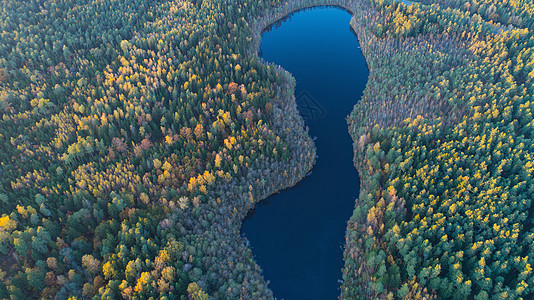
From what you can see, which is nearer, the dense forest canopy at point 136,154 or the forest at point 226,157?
the forest at point 226,157

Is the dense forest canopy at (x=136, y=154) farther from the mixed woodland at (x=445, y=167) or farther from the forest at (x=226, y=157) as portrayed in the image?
the mixed woodland at (x=445, y=167)

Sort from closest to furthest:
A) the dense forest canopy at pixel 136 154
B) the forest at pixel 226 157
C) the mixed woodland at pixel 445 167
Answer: the mixed woodland at pixel 445 167 < the forest at pixel 226 157 < the dense forest canopy at pixel 136 154

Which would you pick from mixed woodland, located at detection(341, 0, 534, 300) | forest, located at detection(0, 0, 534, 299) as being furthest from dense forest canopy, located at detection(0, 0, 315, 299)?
mixed woodland, located at detection(341, 0, 534, 300)

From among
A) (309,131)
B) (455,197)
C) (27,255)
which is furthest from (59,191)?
(455,197)

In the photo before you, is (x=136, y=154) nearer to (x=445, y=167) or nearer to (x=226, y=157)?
(x=226, y=157)

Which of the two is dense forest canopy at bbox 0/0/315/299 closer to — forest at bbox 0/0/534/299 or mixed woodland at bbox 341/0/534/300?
forest at bbox 0/0/534/299

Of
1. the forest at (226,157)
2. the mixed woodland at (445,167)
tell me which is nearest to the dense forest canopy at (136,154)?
the forest at (226,157)

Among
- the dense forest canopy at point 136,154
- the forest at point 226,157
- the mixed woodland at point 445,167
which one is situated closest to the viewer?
the mixed woodland at point 445,167

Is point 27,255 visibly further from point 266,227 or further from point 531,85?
point 531,85
